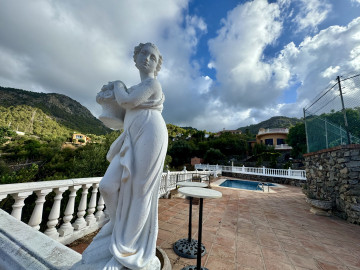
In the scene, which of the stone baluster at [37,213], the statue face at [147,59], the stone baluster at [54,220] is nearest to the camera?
the statue face at [147,59]

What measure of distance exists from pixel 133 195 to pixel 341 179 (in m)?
5.66

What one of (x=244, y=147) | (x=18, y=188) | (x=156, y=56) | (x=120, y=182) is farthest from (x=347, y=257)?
(x=244, y=147)

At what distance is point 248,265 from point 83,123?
53.4m

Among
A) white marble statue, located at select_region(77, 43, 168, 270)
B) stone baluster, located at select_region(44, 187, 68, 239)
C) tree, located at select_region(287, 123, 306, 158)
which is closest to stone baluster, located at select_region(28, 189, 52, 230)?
stone baluster, located at select_region(44, 187, 68, 239)

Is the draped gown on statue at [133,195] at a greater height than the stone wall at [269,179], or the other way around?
the draped gown on statue at [133,195]

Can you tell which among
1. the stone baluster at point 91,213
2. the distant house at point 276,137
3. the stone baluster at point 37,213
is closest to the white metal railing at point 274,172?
the stone baluster at point 91,213

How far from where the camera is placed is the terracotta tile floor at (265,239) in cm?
188

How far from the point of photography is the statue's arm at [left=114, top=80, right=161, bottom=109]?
1176 mm

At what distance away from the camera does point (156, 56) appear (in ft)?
4.47

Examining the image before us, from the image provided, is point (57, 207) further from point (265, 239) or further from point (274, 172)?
point (274, 172)

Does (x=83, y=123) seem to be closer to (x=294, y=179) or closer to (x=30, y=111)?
(x=30, y=111)

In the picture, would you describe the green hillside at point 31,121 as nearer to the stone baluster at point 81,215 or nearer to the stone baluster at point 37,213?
the stone baluster at point 81,215

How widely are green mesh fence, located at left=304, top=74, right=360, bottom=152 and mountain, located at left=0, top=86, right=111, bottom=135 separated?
124 ft

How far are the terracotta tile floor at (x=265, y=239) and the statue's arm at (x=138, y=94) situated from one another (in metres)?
1.90
